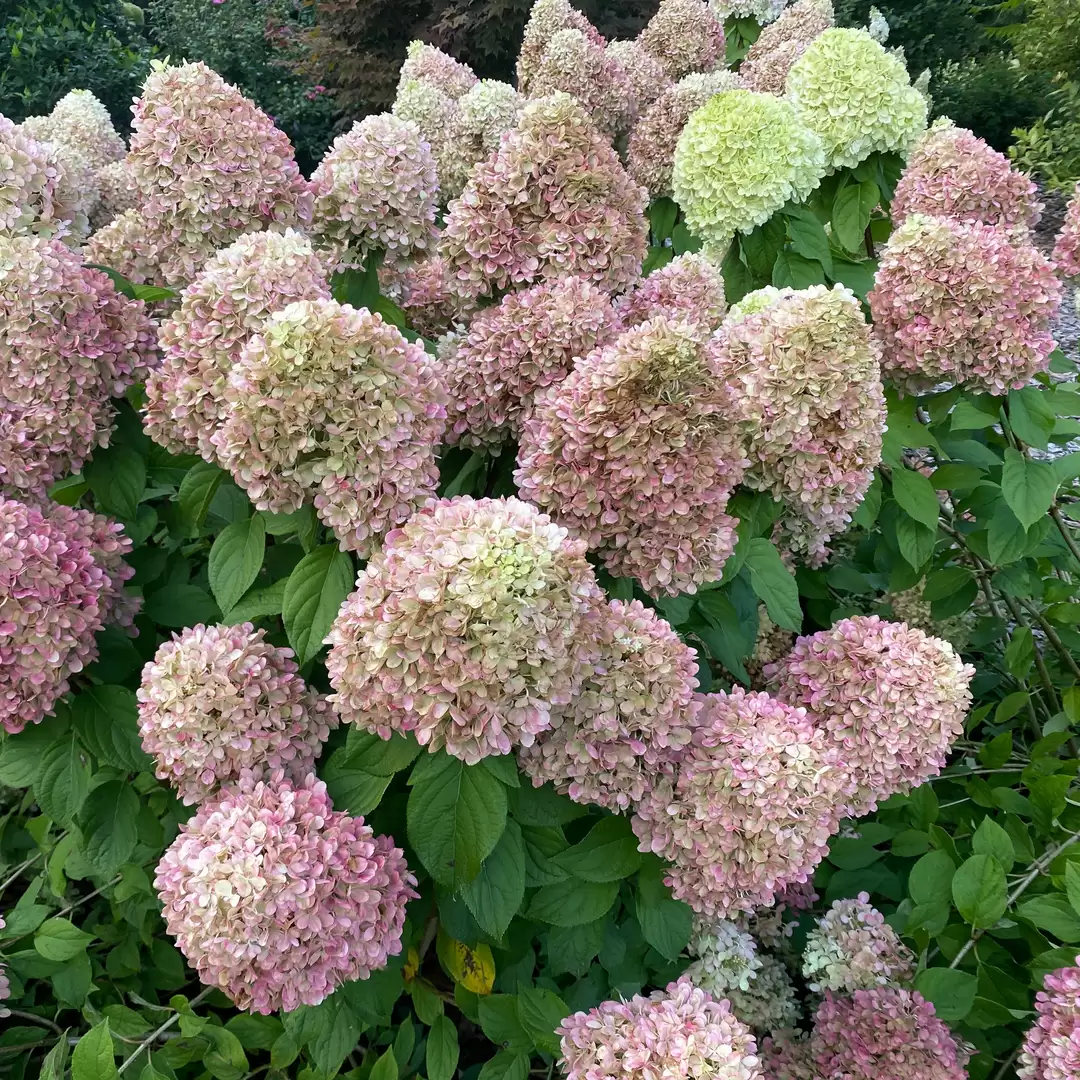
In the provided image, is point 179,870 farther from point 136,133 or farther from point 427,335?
point 136,133

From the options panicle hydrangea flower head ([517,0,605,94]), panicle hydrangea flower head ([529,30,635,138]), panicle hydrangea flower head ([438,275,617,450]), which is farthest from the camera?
panicle hydrangea flower head ([517,0,605,94])

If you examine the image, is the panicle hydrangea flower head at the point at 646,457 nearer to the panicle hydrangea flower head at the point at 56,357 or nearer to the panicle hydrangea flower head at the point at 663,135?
the panicle hydrangea flower head at the point at 56,357

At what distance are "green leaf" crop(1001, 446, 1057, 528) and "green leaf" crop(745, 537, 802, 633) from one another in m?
0.74

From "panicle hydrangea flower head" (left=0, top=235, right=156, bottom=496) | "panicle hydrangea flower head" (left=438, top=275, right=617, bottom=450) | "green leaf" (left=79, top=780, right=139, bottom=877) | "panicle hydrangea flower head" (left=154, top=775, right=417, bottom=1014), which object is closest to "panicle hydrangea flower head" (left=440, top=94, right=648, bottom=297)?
"panicle hydrangea flower head" (left=438, top=275, right=617, bottom=450)

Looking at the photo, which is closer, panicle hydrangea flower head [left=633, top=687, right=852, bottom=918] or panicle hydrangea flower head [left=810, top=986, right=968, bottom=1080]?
panicle hydrangea flower head [left=633, top=687, right=852, bottom=918]

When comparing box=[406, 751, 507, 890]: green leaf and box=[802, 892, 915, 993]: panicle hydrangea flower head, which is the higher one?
box=[406, 751, 507, 890]: green leaf

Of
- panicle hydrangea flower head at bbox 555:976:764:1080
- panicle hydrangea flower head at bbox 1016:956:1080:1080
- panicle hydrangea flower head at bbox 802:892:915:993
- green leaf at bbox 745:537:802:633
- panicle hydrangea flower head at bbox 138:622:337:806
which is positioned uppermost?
panicle hydrangea flower head at bbox 138:622:337:806

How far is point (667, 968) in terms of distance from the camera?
181 cm

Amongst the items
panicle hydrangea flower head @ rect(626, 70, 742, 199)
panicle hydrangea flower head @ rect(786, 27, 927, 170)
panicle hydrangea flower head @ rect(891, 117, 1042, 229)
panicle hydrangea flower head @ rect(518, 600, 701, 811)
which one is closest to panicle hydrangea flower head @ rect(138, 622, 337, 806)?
panicle hydrangea flower head @ rect(518, 600, 701, 811)

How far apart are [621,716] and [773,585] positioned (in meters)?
0.54

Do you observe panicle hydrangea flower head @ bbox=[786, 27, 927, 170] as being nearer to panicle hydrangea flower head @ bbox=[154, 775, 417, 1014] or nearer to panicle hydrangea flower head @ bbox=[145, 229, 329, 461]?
panicle hydrangea flower head @ bbox=[145, 229, 329, 461]

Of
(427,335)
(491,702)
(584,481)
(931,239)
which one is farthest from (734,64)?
(491,702)

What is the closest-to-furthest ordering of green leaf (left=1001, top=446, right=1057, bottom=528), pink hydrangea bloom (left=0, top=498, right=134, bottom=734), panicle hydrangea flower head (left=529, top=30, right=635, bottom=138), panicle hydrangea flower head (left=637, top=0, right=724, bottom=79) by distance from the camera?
pink hydrangea bloom (left=0, top=498, right=134, bottom=734), green leaf (left=1001, top=446, right=1057, bottom=528), panicle hydrangea flower head (left=529, top=30, right=635, bottom=138), panicle hydrangea flower head (left=637, top=0, right=724, bottom=79)

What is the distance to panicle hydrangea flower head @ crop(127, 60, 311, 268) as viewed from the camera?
5.24 ft
